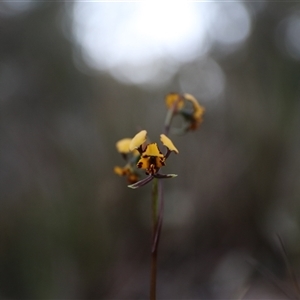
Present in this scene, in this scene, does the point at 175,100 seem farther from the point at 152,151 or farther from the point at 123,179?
the point at 123,179

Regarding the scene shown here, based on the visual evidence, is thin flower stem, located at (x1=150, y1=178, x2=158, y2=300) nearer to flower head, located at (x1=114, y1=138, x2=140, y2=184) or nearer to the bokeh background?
flower head, located at (x1=114, y1=138, x2=140, y2=184)

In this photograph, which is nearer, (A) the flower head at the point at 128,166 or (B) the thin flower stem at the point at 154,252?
(B) the thin flower stem at the point at 154,252

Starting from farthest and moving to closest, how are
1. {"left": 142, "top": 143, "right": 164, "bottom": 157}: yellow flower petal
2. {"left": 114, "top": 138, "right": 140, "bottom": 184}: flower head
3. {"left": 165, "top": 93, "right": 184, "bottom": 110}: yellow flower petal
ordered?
{"left": 165, "top": 93, "right": 184, "bottom": 110}: yellow flower petal → {"left": 114, "top": 138, "right": 140, "bottom": 184}: flower head → {"left": 142, "top": 143, "right": 164, "bottom": 157}: yellow flower petal

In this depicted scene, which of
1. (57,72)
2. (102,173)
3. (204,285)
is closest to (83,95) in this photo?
(57,72)

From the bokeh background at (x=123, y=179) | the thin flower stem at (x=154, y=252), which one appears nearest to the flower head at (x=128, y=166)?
the thin flower stem at (x=154, y=252)

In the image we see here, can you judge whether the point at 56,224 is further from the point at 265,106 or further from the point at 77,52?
the point at 77,52

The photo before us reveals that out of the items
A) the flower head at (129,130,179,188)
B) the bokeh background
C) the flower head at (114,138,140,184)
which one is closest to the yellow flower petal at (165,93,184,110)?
the flower head at (114,138,140,184)

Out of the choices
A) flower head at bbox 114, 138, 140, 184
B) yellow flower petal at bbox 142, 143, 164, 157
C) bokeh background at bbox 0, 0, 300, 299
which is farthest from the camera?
bokeh background at bbox 0, 0, 300, 299

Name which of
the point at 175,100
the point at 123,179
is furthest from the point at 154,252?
the point at 123,179

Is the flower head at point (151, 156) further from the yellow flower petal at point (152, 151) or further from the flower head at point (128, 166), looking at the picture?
the flower head at point (128, 166)
